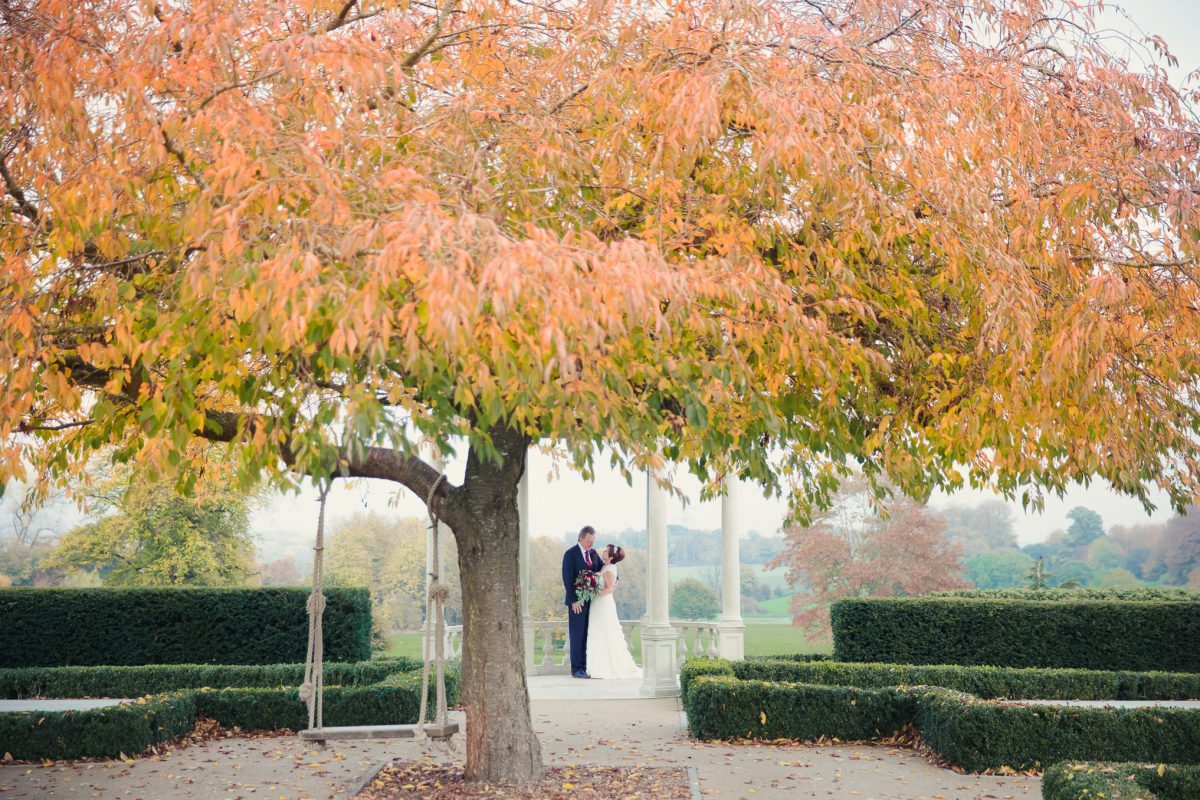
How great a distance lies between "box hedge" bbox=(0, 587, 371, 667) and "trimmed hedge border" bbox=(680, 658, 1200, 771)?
5.29 metres

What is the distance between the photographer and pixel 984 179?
20.2 ft

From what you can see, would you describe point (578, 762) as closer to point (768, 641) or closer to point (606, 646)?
point (606, 646)

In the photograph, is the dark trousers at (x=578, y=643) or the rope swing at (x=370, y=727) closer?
the rope swing at (x=370, y=727)

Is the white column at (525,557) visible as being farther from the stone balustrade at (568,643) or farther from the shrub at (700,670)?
the shrub at (700,670)

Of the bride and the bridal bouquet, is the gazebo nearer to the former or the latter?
the bride

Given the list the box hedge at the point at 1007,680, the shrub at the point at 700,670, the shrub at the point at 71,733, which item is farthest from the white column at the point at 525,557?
the shrub at the point at 71,733

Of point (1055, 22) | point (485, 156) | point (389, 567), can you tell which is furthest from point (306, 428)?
point (389, 567)

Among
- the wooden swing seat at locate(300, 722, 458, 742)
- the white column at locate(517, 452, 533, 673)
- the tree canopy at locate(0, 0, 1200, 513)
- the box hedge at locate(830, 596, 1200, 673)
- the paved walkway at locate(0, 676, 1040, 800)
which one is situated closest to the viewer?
the tree canopy at locate(0, 0, 1200, 513)

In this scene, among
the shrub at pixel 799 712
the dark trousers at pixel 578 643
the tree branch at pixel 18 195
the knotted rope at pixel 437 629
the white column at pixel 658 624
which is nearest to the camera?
the tree branch at pixel 18 195

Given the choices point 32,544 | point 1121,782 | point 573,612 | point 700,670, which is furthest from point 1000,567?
point 1121,782

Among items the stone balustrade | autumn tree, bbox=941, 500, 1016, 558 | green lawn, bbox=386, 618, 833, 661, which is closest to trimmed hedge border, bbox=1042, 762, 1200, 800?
the stone balustrade

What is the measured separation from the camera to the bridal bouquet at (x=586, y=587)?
14.2m

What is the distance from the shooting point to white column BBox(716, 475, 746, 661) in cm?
1385

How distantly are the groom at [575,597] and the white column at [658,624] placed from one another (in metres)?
0.75
